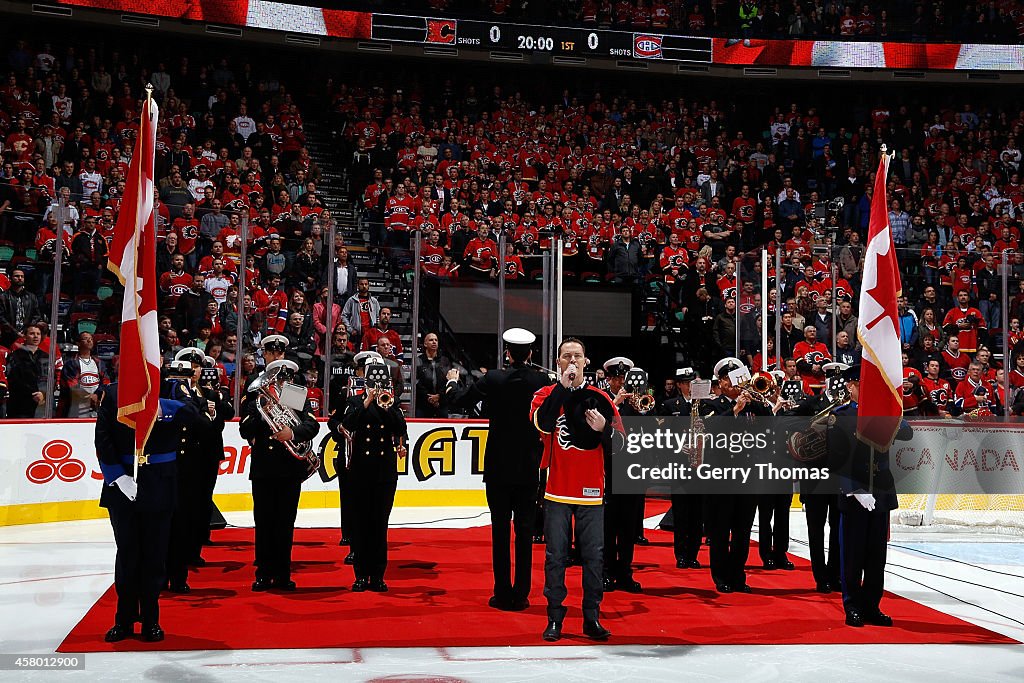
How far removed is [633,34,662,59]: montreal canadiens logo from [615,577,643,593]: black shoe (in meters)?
Answer: 19.8

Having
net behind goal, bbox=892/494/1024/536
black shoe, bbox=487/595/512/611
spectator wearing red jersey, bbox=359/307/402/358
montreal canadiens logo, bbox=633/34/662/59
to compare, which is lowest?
net behind goal, bbox=892/494/1024/536

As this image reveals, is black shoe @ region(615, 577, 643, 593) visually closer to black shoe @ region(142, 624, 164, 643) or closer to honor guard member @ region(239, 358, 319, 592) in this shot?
honor guard member @ region(239, 358, 319, 592)

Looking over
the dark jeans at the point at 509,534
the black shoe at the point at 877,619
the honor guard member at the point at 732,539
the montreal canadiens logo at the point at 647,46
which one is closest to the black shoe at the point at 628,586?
the honor guard member at the point at 732,539

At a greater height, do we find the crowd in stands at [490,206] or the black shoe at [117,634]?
the crowd in stands at [490,206]

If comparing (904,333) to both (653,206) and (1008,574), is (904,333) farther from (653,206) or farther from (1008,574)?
(653,206)

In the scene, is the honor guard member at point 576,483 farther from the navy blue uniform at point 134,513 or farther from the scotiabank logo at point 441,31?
the scotiabank logo at point 441,31

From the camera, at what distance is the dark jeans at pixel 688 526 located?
10219 mm

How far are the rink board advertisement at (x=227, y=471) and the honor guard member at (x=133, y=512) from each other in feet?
12.2

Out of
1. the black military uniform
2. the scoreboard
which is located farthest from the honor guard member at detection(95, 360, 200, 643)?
the scoreboard

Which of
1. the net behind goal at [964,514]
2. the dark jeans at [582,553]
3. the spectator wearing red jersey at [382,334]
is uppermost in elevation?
the spectator wearing red jersey at [382,334]

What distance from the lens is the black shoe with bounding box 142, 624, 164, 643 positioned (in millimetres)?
6570

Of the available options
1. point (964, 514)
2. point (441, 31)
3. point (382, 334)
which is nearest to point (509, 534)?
point (382, 334)

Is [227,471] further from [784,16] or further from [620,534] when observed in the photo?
[784,16]

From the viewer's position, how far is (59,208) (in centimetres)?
1247
